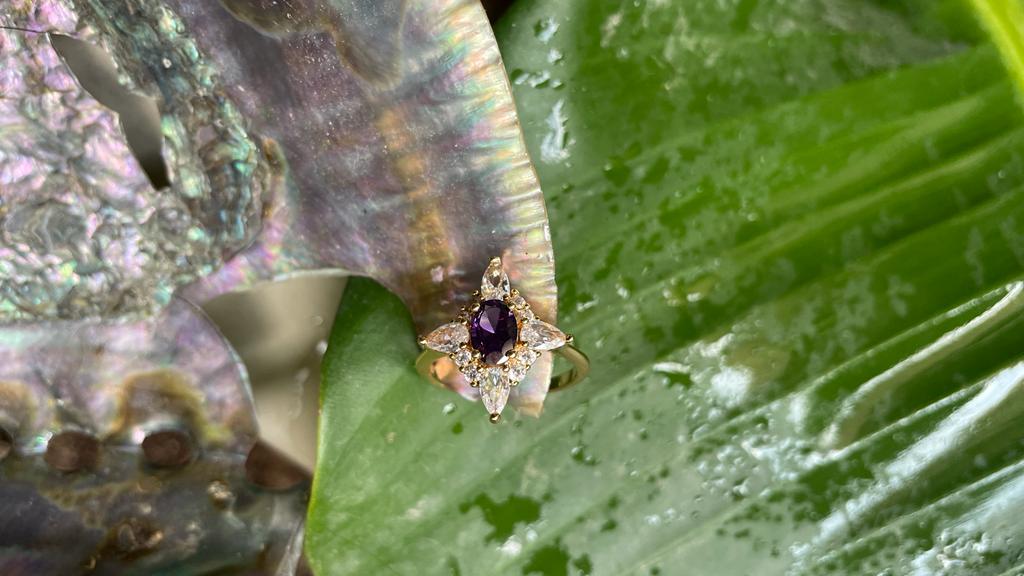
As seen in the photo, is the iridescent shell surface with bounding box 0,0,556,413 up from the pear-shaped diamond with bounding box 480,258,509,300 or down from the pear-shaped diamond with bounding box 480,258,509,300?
up

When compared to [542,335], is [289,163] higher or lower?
higher

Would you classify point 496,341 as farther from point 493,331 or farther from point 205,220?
point 205,220

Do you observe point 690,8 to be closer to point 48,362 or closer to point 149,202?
point 149,202

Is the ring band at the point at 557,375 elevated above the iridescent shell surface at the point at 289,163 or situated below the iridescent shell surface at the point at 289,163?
below

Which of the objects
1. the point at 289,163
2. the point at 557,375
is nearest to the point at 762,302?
the point at 557,375

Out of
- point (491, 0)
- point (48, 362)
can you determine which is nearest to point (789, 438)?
→ point (491, 0)
